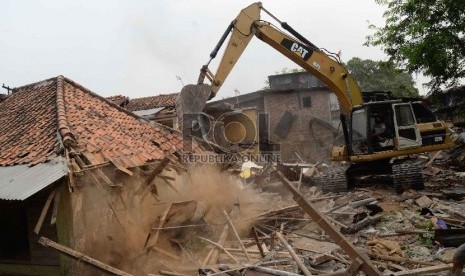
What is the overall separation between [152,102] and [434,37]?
697 inches

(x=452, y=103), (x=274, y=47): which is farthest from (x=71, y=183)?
(x=452, y=103)

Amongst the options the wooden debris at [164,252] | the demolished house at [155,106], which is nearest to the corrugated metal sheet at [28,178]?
the wooden debris at [164,252]

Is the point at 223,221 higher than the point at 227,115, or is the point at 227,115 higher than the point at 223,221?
the point at 227,115

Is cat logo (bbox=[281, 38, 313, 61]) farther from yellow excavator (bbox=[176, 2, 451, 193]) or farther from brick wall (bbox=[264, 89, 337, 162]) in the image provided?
brick wall (bbox=[264, 89, 337, 162])

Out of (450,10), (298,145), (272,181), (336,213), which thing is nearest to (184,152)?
(336,213)

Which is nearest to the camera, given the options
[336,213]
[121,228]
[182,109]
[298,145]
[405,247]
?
[405,247]

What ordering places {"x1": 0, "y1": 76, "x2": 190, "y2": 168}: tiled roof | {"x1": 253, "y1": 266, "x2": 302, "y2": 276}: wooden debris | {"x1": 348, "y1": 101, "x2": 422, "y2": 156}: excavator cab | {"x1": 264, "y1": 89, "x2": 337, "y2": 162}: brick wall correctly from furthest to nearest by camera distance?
{"x1": 264, "y1": 89, "x2": 337, "y2": 162}: brick wall
{"x1": 348, "y1": 101, "x2": 422, "y2": 156}: excavator cab
{"x1": 0, "y1": 76, "x2": 190, "y2": 168}: tiled roof
{"x1": 253, "y1": 266, "x2": 302, "y2": 276}: wooden debris

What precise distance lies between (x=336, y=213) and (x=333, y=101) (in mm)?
18934

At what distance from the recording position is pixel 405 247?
22.3ft

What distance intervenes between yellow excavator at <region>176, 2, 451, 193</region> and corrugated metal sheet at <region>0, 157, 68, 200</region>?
421 centimetres

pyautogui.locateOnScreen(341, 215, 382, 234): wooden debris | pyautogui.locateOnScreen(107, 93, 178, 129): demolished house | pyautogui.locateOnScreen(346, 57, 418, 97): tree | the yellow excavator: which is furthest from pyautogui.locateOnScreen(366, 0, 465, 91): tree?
pyautogui.locateOnScreen(346, 57, 418, 97): tree

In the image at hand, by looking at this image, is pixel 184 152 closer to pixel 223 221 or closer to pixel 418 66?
pixel 223 221

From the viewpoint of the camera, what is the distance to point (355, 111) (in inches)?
450

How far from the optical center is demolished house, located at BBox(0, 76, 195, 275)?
22.1 ft
